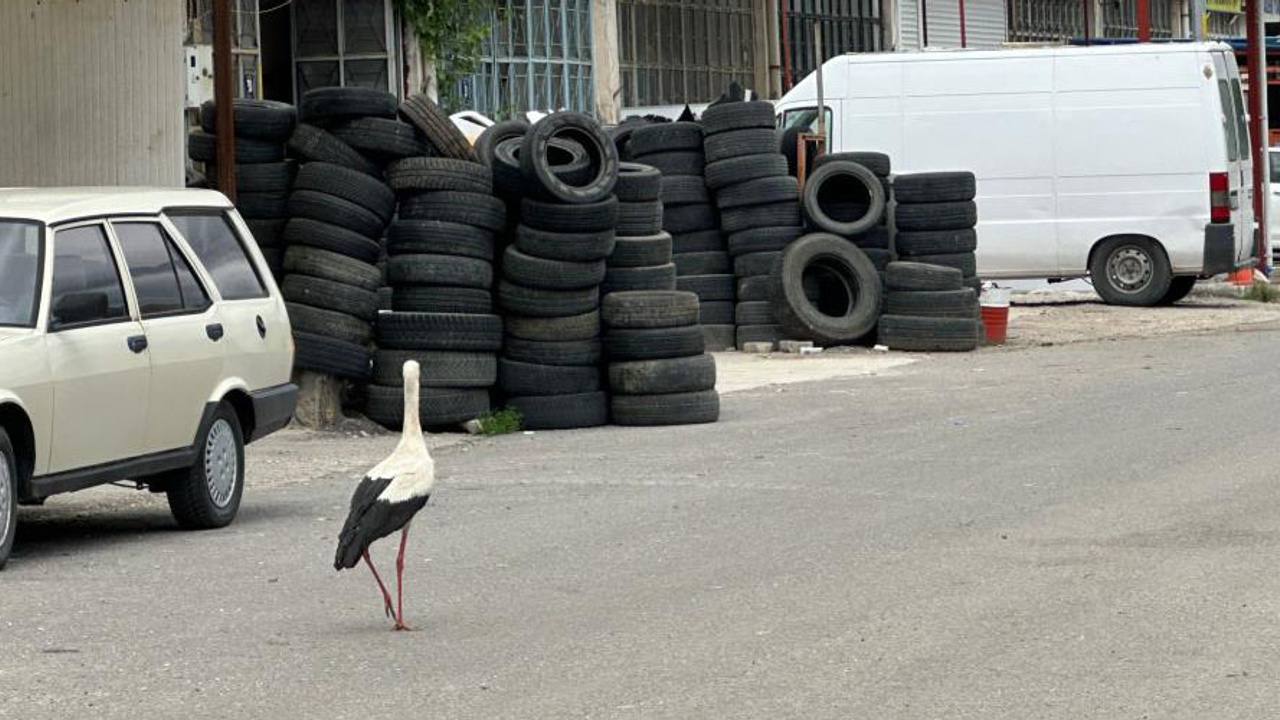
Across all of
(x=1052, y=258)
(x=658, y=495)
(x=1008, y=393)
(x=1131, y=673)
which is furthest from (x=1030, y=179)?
(x=1131, y=673)

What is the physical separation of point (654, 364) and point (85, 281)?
6.39m

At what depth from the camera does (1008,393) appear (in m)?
18.6

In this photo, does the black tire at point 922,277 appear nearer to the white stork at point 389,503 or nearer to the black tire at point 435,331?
the black tire at point 435,331

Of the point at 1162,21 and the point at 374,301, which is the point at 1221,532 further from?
the point at 1162,21

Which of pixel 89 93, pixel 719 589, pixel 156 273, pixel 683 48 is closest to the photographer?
pixel 719 589

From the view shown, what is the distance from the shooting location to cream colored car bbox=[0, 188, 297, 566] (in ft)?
34.3

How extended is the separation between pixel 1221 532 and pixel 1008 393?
771 centimetres

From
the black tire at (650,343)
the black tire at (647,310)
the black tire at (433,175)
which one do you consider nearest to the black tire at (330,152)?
the black tire at (433,175)

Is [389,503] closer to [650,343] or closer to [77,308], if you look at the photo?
[77,308]

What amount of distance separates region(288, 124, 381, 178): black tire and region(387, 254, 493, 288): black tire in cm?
80

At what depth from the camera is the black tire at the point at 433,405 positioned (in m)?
16.5

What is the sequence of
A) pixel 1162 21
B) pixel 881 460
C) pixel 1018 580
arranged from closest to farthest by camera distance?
pixel 1018 580 < pixel 881 460 < pixel 1162 21

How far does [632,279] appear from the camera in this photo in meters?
17.5

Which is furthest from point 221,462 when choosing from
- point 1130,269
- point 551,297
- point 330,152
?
point 1130,269
